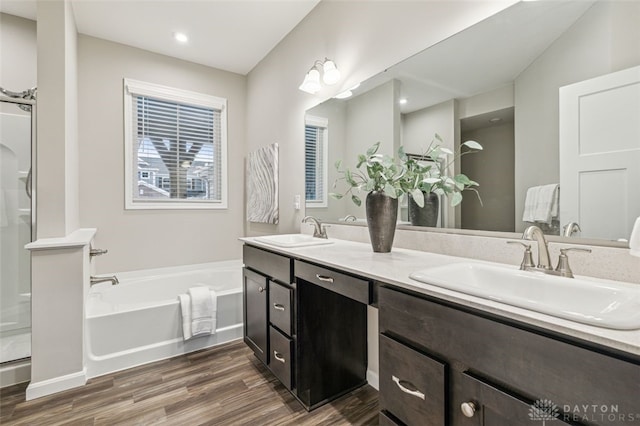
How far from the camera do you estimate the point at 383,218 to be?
4.84 ft

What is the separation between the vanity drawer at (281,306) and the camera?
62.2 inches

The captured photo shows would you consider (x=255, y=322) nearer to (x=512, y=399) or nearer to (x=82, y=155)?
(x=512, y=399)

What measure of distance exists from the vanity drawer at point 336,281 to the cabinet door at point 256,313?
442 mm

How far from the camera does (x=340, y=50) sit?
2.03 m

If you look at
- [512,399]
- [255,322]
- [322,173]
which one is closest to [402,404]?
[512,399]

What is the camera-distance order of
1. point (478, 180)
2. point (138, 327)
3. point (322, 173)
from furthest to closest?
point (322, 173) < point (138, 327) < point (478, 180)

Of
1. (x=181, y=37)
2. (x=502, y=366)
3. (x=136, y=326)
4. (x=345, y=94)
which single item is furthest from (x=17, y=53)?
(x=502, y=366)

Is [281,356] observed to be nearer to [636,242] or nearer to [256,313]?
[256,313]

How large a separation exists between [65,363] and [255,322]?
1.17 metres

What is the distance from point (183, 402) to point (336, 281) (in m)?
1.25

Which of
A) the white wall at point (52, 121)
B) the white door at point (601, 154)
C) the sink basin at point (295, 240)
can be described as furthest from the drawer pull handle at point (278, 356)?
the white wall at point (52, 121)

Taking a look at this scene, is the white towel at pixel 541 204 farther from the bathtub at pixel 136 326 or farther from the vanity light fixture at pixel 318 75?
the bathtub at pixel 136 326

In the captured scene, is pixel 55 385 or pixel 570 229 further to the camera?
pixel 55 385

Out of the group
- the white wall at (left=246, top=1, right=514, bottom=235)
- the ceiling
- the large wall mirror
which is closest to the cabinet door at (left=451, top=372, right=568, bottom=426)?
the large wall mirror
